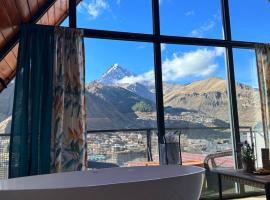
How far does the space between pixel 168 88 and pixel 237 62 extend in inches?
42.9

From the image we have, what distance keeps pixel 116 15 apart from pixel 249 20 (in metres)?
1.93

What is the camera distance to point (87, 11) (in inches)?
142

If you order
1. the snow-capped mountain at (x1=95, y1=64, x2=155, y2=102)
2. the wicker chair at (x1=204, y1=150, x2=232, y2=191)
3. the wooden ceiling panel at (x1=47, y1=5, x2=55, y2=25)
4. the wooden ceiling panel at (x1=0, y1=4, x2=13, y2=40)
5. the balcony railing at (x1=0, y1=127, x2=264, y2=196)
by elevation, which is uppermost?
the wooden ceiling panel at (x1=47, y1=5, x2=55, y2=25)

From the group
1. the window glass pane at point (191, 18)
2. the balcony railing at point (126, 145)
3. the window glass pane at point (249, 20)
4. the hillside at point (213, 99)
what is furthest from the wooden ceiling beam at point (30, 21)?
the window glass pane at point (249, 20)

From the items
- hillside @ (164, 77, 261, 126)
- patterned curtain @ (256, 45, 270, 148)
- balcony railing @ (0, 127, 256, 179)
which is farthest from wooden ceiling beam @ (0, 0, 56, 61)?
patterned curtain @ (256, 45, 270, 148)

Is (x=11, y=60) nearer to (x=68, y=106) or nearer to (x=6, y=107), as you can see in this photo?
(x=6, y=107)

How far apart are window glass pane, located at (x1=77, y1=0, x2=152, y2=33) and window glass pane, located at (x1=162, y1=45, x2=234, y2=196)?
0.47 meters

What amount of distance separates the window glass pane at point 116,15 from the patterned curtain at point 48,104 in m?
→ 0.39

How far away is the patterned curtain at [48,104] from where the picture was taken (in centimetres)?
289

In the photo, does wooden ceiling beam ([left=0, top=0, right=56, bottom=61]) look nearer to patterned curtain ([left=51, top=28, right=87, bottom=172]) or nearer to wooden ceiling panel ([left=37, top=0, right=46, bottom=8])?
wooden ceiling panel ([left=37, top=0, right=46, bottom=8])

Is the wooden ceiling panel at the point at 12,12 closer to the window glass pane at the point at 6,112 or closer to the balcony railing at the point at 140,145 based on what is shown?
the window glass pane at the point at 6,112

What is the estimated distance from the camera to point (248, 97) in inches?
163

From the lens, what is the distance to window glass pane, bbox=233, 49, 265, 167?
159 inches

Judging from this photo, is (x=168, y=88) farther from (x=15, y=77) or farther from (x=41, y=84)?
(x=15, y=77)
